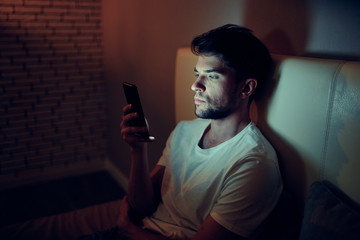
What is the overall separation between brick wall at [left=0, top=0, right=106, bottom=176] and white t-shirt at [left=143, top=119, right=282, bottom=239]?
1686mm

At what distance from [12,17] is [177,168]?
1.95 m

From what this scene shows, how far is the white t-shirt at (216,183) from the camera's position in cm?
103

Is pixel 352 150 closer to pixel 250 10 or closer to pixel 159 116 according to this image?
pixel 250 10

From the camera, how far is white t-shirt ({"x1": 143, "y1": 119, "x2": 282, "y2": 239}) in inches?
40.7

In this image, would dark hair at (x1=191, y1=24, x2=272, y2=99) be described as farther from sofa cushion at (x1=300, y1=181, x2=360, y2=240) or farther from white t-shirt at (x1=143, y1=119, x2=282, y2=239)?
sofa cushion at (x1=300, y1=181, x2=360, y2=240)

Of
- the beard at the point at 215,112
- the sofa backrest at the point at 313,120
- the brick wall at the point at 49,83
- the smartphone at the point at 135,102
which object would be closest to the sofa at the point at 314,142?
the sofa backrest at the point at 313,120

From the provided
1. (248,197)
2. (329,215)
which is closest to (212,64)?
(248,197)

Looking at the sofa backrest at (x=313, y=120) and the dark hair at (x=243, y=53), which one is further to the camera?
the dark hair at (x=243, y=53)

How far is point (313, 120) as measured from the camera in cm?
100

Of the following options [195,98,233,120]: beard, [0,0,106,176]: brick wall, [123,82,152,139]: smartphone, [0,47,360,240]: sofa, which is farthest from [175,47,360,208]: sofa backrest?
[0,0,106,176]: brick wall

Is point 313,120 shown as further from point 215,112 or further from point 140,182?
point 140,182

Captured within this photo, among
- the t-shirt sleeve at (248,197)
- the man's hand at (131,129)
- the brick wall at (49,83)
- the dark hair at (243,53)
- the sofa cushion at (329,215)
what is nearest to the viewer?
the sofa cushion at (329,215)

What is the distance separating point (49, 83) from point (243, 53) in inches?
81.0

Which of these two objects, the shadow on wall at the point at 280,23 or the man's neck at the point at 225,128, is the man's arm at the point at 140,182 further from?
the shadow on wall at the point at 280,23
